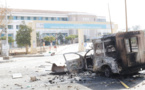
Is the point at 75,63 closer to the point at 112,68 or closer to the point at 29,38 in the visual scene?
the point at 112,68

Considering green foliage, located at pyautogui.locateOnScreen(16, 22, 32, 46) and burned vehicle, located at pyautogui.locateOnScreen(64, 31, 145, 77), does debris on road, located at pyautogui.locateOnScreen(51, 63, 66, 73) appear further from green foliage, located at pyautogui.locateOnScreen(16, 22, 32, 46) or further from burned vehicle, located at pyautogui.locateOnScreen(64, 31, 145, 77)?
green foliage, located at pyautogui.locateOnScreen(16, 22, 32, 46)

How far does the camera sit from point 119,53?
8688 mm

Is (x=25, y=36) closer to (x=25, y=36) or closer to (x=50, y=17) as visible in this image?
(x=25, y=36)

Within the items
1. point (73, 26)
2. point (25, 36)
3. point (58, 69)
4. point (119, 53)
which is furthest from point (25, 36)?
point (119, 53)

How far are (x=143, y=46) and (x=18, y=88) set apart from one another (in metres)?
6.11

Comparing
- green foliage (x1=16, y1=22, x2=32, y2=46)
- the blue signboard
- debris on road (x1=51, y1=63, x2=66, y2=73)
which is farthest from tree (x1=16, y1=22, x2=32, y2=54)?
debris on road (x1=51, y1=63, x2=66, y2=73)

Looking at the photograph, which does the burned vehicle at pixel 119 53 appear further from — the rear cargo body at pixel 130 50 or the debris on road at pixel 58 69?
the debris on road at pixel 58 69

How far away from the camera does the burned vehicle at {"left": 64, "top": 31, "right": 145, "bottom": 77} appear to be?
28.4 feet

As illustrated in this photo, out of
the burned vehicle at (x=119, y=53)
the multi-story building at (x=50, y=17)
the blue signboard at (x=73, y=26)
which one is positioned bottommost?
the burned vehicle at (x=119, y=53)

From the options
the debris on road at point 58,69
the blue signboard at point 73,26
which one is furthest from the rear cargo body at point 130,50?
the blue signboard at point 73,26

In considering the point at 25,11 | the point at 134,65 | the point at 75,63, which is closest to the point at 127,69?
the point at 134,65

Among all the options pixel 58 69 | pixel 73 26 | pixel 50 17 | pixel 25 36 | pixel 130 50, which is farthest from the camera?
pixel 50 17

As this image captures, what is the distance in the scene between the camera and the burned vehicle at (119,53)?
28.4 feet

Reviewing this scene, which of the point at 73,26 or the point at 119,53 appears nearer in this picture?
the point at 119,53
